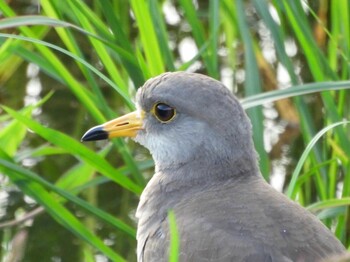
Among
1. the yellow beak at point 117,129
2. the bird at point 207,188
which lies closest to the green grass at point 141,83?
the yellow beak at point 117,129

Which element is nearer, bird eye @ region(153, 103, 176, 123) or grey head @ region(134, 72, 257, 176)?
grey head @ region(134, 72, 257, 176)

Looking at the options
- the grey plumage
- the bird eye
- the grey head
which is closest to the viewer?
the grey plumage

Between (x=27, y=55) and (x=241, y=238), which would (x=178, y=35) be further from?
(x=241, y=238)

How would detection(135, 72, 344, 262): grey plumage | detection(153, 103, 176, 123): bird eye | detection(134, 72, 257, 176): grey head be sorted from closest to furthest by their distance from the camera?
detection(135, 72, 344, 262): grey plumage
detection(134, 72, 257, 176): grey head
detection(153, 103, 176, 123): bird eye

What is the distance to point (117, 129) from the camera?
4.64 meters

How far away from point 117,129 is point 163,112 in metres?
0.19

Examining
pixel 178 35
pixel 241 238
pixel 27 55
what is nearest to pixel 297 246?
pixel 241 238

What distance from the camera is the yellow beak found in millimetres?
4633

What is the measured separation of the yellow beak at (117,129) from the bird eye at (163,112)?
74mm

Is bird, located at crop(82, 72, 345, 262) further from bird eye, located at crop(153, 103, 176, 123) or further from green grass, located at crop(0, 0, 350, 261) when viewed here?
green grass, located at crop(0, 0, 350, 261)

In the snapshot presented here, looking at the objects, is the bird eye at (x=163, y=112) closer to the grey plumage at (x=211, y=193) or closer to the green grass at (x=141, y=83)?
the grey plumage at (x=211, y=193)

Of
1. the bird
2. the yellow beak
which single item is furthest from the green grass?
the bird

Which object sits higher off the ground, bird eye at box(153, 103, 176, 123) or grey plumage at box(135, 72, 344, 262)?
bird eye at box(153, 103, 176, 123)

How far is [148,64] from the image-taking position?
197 inches
